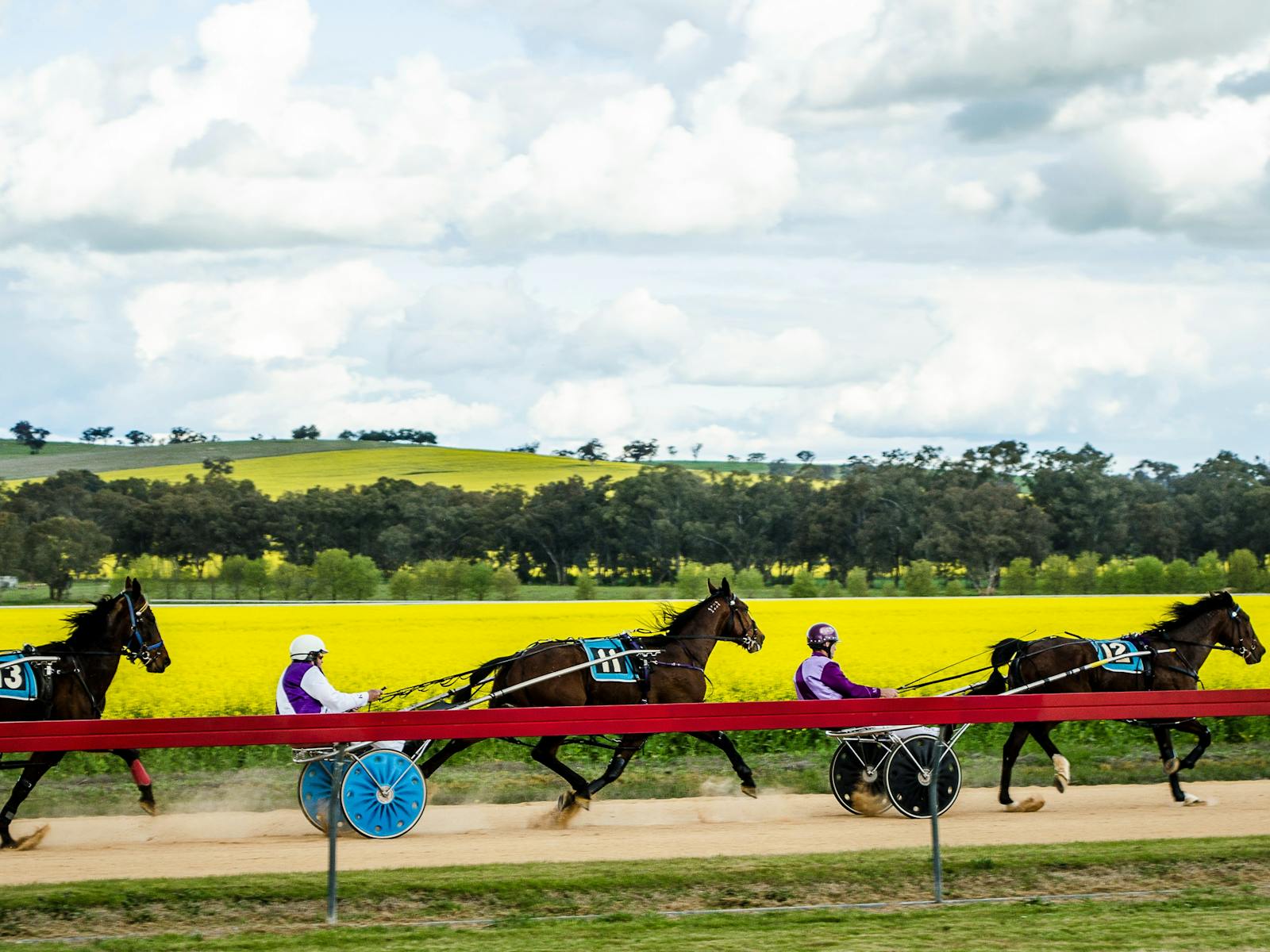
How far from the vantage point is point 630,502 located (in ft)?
169

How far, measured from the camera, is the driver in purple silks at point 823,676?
11703 mm

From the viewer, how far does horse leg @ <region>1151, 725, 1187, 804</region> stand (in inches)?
481

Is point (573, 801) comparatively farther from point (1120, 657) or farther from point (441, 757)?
point (1120, 657)

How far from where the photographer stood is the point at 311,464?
3558 inches

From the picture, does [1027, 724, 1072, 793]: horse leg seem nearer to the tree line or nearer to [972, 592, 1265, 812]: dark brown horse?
[972, 592, 1265, 812]: dark brown horse

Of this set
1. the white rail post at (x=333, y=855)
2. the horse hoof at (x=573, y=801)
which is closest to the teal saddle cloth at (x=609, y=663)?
the horse hoof at (x=573, y=801)

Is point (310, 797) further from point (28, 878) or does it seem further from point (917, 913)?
point (917, 913)

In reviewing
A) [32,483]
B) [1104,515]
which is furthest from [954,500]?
[32,483]

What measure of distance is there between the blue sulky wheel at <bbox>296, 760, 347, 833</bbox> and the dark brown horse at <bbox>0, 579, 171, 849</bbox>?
1.05 metres

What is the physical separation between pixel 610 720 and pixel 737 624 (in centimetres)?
428

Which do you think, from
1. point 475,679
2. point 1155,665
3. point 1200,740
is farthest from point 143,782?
point 1155,665

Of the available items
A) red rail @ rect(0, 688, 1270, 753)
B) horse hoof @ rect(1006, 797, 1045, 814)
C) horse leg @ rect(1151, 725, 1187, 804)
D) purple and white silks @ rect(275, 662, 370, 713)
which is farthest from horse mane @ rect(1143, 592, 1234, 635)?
purple and white silks @ rect(275, 662, 370, 713)

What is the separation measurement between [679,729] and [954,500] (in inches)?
1649

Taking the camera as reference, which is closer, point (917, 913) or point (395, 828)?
point (917, 913)
